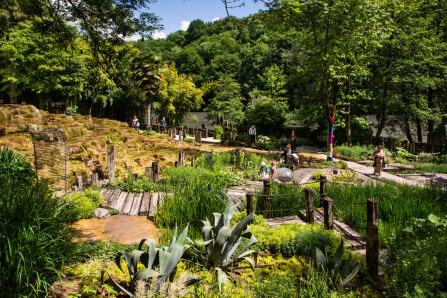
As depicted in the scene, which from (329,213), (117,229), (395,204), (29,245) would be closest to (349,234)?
(329,213)

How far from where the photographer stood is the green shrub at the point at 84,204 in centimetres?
632

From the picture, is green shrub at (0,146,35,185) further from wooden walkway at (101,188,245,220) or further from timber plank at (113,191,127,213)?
timber plank at (113,191,127,213)

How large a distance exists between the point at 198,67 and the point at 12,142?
40971mm

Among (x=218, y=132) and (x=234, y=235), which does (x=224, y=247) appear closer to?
(x=234, y=235)

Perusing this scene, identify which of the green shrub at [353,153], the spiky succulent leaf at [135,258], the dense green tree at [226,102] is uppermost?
the dense green tree at [226,102]

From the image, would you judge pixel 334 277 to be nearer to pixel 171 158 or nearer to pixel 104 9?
pixel 104 9

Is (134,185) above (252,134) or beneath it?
beneath

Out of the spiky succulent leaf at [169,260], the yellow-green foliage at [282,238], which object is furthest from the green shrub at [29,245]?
the yellow-green foliage at [282,238]

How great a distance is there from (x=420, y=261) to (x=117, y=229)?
510 centimetres

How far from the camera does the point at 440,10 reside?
18.4 meters

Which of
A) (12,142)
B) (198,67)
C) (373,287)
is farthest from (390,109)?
(198,67)

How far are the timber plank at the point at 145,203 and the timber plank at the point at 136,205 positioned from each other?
0.08m

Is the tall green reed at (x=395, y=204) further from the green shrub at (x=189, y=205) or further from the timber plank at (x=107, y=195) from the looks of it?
the timber plank at (x=107, y=195)

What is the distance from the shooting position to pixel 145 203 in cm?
751
